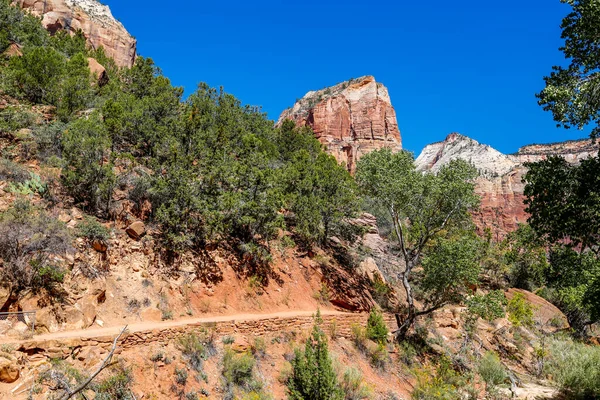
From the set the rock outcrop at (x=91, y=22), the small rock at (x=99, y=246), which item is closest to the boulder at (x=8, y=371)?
the small rock at (x=99, y=246)

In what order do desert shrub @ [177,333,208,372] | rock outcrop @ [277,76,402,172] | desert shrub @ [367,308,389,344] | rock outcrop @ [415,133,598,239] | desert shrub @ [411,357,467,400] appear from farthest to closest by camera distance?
rock outcrop @ [415,133,598,239] < rock outcrop @ [277,76,402,172] < desert shrub @ [367,308,389,344] < desert shrub @ [411,357,467,400] < desert shrub @ [177,333,208,372]

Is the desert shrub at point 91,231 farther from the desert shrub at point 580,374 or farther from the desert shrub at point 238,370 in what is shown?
the desert shrub at point 580,374

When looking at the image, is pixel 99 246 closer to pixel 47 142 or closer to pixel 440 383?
pixel 47 142

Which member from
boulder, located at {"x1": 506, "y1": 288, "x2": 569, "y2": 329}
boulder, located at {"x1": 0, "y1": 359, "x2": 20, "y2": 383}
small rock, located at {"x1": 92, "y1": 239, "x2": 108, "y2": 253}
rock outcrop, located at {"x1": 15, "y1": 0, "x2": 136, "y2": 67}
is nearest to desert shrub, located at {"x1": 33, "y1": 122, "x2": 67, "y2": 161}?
small rock, located at {"x1": 92, "y1": 239, "x2": 108, "y2": 253}

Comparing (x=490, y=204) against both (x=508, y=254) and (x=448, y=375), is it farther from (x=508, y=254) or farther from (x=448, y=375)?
(x=448, y=375)

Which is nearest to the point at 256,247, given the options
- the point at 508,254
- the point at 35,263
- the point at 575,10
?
the point at 35,263

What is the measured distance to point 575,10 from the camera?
8820 mm

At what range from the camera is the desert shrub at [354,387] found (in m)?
12.3

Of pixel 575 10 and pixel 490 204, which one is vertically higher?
pixel 490 204

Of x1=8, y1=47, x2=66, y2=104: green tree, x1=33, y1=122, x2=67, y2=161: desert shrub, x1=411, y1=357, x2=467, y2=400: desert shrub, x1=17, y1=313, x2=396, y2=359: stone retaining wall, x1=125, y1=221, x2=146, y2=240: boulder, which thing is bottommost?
x1=411, y1=357, x2=467, y2=400: desert shrub

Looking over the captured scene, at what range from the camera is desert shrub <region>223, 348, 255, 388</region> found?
429 inches

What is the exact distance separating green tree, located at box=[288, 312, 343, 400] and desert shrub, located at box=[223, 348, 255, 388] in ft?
4.17

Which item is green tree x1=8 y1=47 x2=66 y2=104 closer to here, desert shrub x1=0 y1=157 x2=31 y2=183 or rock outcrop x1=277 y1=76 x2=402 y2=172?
desert shrub x1=0 y1=157 x2=31 y2=183

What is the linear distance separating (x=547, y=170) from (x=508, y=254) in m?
31.0
